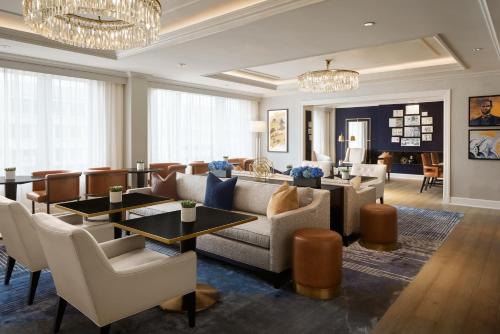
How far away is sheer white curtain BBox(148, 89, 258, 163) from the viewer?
7.54 metres

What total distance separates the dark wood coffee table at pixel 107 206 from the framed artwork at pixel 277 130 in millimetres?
6419

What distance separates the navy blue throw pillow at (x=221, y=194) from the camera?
4039 mm

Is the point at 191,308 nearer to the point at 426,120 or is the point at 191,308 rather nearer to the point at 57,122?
the point at 57,122

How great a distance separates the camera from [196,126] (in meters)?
8.41

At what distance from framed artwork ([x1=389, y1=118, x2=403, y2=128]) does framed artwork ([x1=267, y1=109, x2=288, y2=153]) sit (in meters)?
4.37

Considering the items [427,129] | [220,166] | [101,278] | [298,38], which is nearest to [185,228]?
[101,278]

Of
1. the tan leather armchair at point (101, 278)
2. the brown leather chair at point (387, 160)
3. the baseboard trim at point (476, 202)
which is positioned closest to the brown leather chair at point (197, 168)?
the tan leather armchair at point (101, 278)

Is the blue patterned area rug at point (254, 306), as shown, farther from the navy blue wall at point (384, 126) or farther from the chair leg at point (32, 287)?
the navy blue wall at point (384, 126)

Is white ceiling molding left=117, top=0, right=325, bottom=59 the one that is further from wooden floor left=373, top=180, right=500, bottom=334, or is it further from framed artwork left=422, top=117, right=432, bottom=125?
framed artwork left=422, top=117, right=432, bottom=125

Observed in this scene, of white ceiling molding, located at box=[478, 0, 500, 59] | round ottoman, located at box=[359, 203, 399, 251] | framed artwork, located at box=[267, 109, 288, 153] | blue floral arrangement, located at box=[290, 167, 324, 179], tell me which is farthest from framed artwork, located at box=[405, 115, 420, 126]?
blue floral arrangement, located at box=[290, 167, 324, 179]

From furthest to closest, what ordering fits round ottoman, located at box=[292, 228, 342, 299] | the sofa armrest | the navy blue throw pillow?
the navy blue throw pillow → the sofa armrest → round ottoman, located at box=[292, 228, 342, 299]

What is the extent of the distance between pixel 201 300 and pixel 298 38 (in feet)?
10.9

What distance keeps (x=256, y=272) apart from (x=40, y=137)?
15.2 feet

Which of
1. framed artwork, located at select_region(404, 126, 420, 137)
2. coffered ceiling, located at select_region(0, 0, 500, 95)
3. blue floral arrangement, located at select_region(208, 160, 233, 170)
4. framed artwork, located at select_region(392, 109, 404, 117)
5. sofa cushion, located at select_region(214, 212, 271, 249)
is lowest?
sofa cushion, located at select_region(214, 212, 271, 249)
